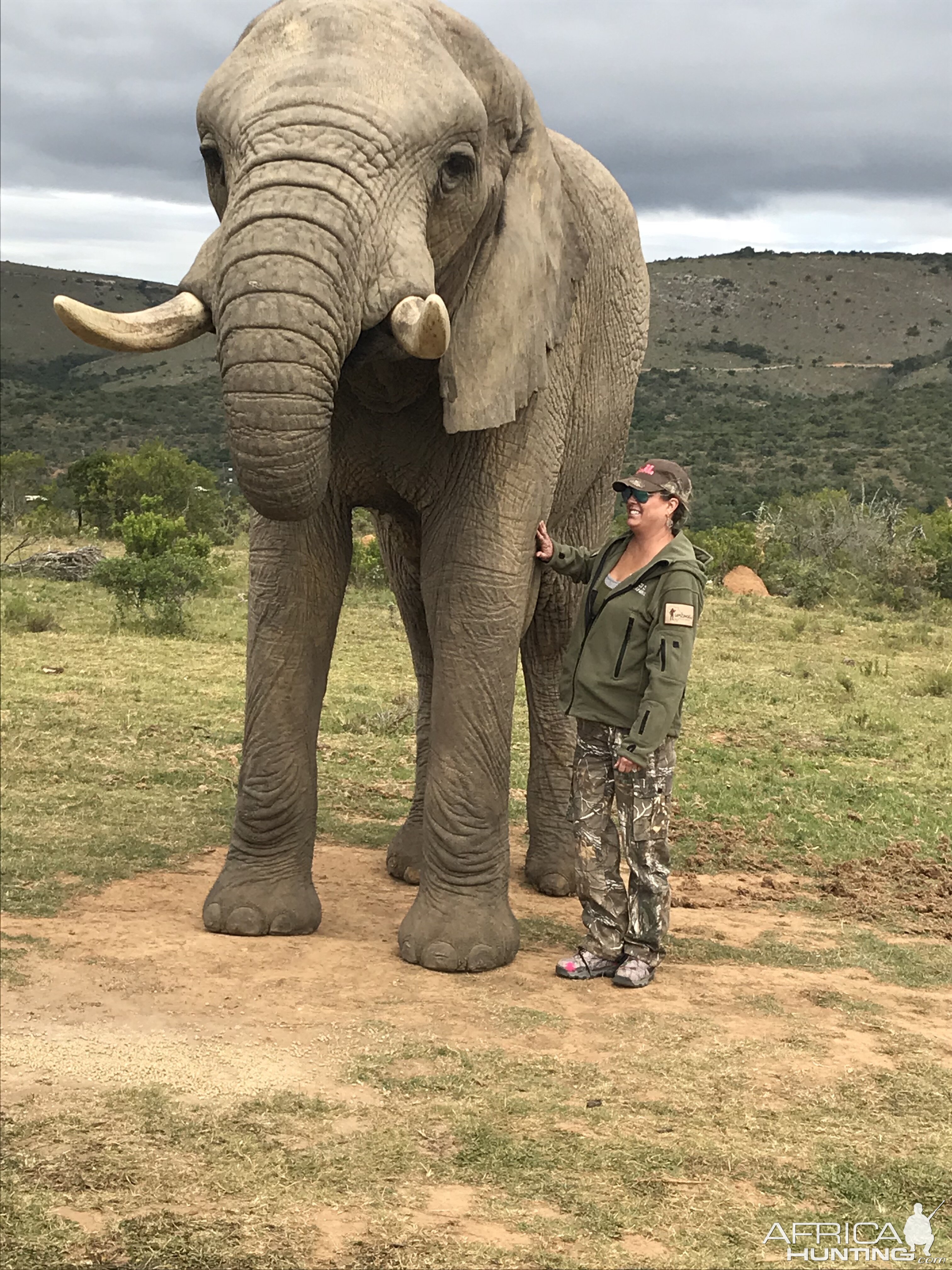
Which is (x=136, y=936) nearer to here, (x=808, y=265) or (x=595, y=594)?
(x=595, y=594)

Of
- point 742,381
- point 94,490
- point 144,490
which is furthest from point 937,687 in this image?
point 742,381

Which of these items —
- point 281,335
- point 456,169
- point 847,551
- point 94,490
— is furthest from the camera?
point 94,490

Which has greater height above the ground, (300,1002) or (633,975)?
(633,975)

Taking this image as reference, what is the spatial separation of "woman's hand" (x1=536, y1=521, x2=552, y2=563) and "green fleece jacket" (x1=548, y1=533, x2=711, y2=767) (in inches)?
9.7

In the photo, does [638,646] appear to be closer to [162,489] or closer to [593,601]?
[593,601]

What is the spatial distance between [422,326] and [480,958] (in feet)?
8.26

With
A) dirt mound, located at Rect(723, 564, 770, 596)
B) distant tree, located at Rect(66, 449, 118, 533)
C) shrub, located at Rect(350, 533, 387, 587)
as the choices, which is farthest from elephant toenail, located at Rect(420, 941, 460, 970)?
distant tree, located at Rect(66, 449, 118, 533)

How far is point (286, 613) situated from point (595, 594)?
4.07 ft

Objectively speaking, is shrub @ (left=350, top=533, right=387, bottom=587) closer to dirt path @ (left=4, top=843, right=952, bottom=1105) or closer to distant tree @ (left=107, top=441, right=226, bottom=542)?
distant tree @ (left=107, top=441, right=226, bottom=542)

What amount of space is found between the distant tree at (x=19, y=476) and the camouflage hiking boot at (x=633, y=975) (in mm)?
25418

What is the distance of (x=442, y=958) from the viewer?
229 inches

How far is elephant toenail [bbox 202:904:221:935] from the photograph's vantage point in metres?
6.22

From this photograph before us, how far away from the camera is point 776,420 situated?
1885 inches

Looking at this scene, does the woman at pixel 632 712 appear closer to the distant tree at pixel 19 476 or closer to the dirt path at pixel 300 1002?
the dirt path at pixel 300 1002
